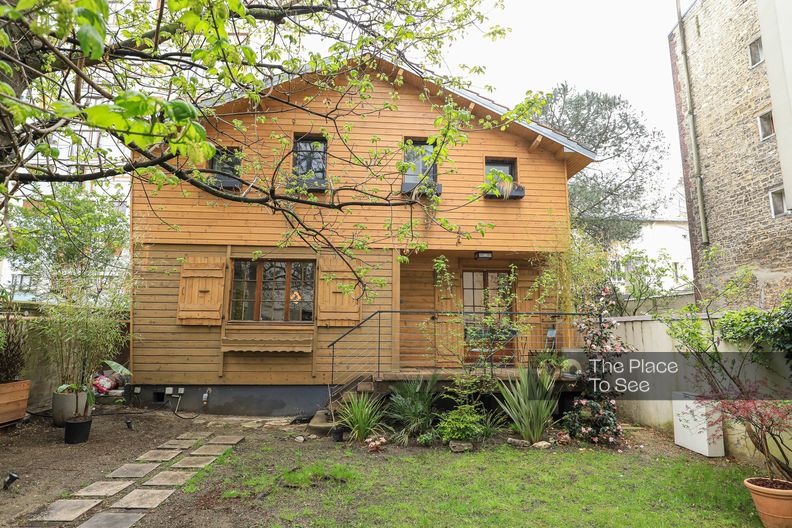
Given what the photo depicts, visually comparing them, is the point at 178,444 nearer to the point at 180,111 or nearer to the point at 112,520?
the point at 112,520

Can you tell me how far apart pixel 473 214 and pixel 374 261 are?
6.99 ft

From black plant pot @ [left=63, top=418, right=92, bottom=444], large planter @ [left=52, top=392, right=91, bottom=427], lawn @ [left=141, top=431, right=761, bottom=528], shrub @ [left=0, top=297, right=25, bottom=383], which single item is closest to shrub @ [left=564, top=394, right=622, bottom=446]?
lawn @ [left=141, top=431, right=761, bottom=528]

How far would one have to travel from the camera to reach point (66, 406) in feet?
20.1

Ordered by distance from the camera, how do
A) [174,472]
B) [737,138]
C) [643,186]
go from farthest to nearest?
1. [643,186]
2. [737,138]
3. [174,472]

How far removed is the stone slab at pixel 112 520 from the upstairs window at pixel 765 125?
12833mm

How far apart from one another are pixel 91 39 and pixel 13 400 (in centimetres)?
678

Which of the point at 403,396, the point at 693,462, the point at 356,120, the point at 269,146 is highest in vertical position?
the point at 356,120

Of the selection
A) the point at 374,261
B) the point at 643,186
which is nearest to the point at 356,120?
the point at 374,261

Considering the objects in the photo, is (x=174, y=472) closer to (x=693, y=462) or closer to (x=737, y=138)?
(x=693, y=462)

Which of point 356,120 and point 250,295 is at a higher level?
point 356,120

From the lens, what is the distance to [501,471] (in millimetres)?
4648

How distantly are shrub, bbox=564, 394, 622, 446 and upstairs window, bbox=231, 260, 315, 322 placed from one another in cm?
474

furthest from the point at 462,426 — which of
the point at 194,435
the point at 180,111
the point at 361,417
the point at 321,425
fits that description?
the point at 180,111

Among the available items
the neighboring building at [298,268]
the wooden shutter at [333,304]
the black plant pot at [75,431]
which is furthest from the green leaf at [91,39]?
the wooden shutter at [333,304]
